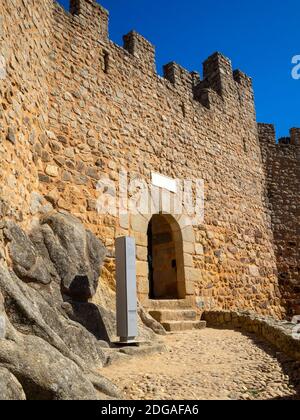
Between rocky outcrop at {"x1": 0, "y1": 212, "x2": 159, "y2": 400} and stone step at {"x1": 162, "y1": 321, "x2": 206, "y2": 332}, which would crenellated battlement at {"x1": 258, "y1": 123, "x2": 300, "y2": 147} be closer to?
stone step at {"x1": 162, "y1": 321, "x2": 206, "y2": 332}

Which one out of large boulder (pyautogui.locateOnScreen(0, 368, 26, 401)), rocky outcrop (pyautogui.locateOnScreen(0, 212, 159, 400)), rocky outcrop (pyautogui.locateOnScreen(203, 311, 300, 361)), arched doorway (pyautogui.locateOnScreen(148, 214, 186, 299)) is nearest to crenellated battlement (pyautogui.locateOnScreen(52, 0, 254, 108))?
arched doorway (pyautogui.locateOnScreen(148, 214, 186, 299))

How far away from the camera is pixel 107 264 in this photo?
609 centimetres

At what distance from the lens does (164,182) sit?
A: 25.4 feet

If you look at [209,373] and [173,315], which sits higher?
[173,315]

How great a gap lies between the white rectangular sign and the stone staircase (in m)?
2.14

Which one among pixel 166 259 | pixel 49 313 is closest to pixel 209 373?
pixel 49 313

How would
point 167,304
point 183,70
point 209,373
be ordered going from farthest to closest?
point 183,70, point 167,304, point 209,373

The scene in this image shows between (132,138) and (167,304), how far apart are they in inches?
120

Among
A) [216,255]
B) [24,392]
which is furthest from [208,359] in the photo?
[216,255]

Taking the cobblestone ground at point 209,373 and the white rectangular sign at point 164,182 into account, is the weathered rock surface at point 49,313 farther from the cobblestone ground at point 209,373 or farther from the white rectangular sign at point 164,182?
the white rectangular sign at point 164,182

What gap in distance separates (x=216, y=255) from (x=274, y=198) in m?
3.39

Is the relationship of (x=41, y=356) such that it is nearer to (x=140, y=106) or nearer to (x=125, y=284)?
(x=125, y=284)

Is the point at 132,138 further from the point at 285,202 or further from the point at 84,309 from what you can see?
the point at 285,202

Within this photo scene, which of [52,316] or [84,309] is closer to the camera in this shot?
[52,316]
